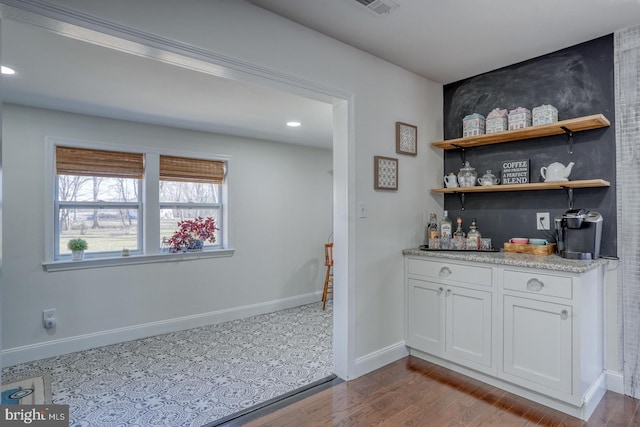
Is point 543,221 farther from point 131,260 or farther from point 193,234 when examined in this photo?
point 131,260

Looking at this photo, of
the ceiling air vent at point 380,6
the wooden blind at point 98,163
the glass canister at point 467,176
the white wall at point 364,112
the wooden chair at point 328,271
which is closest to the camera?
the white wall at point 364,112

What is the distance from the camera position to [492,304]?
94.7 inches

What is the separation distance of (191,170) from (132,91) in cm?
137

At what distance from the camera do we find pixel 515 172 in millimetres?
2783

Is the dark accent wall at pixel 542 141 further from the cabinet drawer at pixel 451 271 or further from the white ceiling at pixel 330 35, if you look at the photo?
the cabinet drawer at pixel 451 271

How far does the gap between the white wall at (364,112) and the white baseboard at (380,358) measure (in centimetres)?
2

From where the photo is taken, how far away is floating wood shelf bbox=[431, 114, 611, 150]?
2309 millimetres

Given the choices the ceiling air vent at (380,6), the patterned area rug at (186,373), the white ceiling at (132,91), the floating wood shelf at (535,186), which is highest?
the ceiling air vent at (380,6)

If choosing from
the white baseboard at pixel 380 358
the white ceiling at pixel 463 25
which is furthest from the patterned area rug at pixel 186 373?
the white ceiling at pixel 463 25

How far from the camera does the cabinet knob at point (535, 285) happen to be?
2189mm

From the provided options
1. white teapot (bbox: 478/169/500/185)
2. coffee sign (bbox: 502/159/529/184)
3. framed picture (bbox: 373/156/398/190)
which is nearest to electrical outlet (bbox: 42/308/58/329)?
framed picture (bbox: 373/156/398/190)

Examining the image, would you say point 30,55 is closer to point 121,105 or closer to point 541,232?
point 121,105

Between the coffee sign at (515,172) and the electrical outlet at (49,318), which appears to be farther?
the electrical outlet at (49,318)

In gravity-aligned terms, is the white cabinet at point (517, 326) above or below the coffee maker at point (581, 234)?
below
